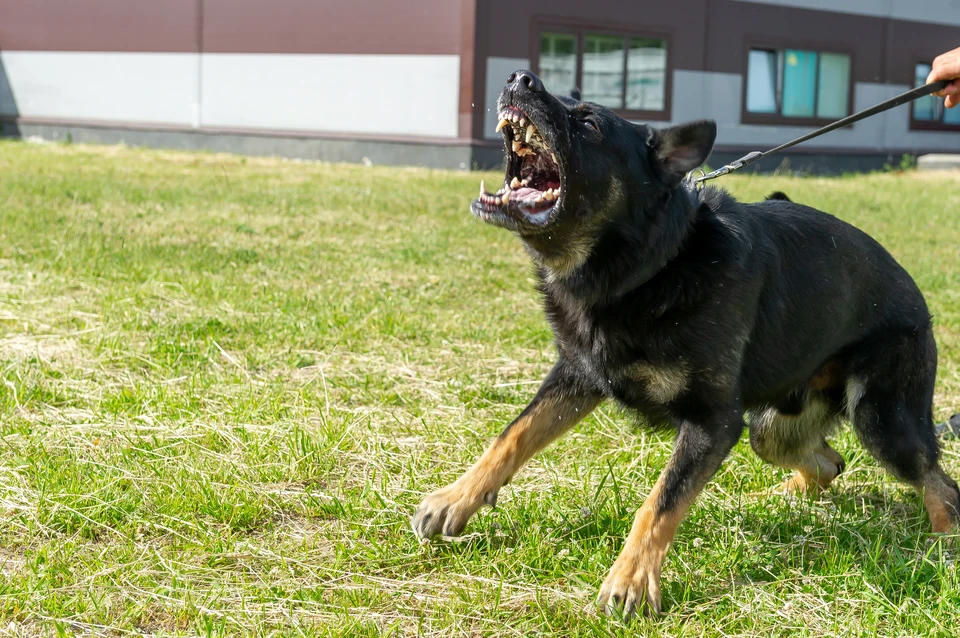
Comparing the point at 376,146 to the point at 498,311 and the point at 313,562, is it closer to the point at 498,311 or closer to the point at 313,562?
the point at 498,311

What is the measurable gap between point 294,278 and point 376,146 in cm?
1187

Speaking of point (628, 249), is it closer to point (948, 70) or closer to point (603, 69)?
point (948, 70)

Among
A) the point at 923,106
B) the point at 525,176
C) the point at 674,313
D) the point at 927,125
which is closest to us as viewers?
the point at 674,313

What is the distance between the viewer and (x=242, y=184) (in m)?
14.0

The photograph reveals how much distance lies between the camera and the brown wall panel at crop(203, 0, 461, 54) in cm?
1814

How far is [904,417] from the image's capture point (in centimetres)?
378

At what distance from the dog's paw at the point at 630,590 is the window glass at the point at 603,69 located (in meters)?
17.0

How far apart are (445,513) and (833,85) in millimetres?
21896

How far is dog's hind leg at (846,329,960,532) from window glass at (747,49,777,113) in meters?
18.8

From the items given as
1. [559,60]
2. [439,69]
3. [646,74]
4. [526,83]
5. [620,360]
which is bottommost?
[620,360]

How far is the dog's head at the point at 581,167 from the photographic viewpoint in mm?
3414

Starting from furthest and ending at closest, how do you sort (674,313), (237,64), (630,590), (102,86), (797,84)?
1. (102,86)
2. (797,84)
3. (237,64)
4. (674,313)
5. (630,590)

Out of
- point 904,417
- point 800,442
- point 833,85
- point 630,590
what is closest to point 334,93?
point 833,85

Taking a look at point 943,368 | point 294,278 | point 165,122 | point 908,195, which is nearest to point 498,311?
point 294,278
